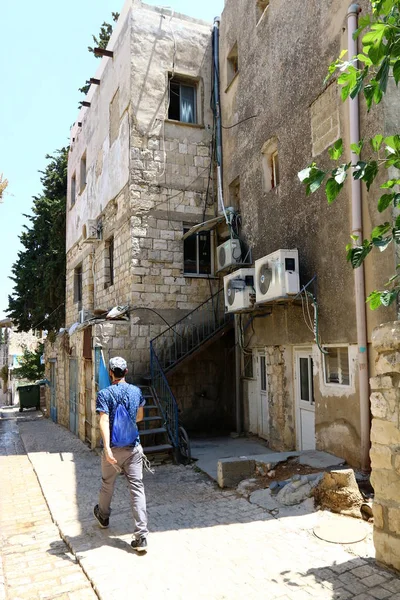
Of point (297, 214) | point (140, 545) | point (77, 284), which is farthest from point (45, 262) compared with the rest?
point (140, 545)

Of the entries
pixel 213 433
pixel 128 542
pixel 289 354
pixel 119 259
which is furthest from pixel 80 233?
pixel 128 542

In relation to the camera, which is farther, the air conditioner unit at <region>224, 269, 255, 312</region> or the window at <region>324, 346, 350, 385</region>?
the air conditioner unit at <region>224, 269, 255, 312</region>

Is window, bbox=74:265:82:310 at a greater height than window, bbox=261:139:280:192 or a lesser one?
lesser

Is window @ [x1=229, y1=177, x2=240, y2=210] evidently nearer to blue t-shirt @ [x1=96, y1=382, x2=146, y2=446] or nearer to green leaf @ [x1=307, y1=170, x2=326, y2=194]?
blue t-shirt @ [x1=96, y1=382, x2=146, y2=446]

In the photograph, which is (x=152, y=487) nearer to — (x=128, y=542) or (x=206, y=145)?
(x=128, y=542)

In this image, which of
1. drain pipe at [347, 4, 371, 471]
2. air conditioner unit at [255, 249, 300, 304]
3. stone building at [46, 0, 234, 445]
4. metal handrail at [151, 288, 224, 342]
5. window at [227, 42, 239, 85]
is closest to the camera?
drain pipe at [347, 4, 371, 471]

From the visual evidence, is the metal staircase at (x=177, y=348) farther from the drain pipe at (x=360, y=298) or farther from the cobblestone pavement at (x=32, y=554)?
the drain pipe at (x=360, y=298)

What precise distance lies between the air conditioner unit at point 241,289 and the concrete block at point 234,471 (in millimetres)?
2887

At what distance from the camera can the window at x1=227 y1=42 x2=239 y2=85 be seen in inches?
419

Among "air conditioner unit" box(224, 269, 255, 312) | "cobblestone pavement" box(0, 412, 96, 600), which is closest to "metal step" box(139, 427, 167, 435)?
"cobblestone pavement" box(0, 412, 96, 600)

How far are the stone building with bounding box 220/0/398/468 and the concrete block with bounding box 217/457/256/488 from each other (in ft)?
4.04

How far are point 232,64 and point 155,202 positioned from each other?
12.6ft

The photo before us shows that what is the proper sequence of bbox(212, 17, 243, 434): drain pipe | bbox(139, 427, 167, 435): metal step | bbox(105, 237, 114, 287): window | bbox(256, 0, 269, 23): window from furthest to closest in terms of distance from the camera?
bbox(105, 237, 114, 287): window
bbox(212, 17, 243, 434): drain pipe
bbox(256, 0, 269, 23): window
bbox(139, 427, 167, 435): metal step

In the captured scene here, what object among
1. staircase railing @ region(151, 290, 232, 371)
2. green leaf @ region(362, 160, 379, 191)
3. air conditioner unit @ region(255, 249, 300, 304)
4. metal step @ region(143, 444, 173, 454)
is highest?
green leaf @ region(362, 160, 379, 191)
